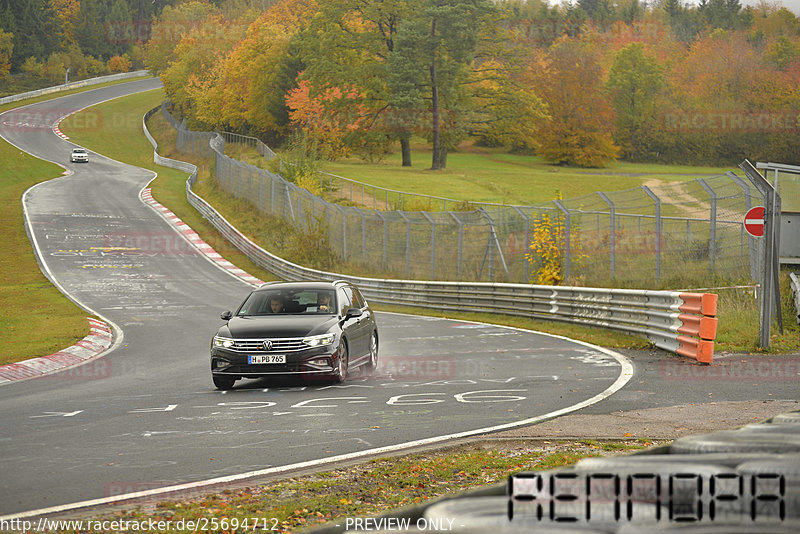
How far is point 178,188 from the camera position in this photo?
65.9 m

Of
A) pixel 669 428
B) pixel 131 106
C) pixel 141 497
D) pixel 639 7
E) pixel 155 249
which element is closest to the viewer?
pixel 141 497

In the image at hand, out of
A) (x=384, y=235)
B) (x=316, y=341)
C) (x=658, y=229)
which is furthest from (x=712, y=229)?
(x=384, y=235)

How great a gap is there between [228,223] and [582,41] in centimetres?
8960

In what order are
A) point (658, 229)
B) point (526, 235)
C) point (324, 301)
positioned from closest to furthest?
1. point (324, 301)
2. point (658, 229)
3. point (526, 235)

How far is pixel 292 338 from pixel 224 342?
102cm

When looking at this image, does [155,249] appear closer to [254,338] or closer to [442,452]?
[254,338]

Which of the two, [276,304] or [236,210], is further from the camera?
[236,210]

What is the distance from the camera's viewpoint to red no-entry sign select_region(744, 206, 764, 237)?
16109 mm

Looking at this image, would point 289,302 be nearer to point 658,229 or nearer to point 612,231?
point 658,229

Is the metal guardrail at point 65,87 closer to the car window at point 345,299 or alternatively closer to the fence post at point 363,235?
the fence post at point 363,235

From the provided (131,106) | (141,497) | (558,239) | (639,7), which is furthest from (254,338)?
(639,7)

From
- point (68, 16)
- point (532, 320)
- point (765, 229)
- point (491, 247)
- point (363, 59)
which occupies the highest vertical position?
point (68, 16)
